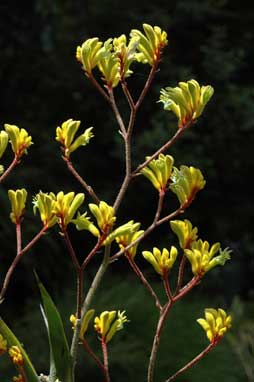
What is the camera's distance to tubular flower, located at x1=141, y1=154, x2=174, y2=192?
3.10ft

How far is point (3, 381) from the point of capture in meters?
3.90

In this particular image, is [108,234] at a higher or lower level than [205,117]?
higher

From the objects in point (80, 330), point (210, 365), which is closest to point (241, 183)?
point (210, 365)

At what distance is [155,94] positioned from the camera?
243 inches

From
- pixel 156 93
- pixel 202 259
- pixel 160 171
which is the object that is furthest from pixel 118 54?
pixel 156 93

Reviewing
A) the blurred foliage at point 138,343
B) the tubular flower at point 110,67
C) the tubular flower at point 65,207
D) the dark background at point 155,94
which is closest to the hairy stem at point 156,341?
the tubular flower at point 65,207

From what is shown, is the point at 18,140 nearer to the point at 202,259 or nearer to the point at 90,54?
the point at 90,54

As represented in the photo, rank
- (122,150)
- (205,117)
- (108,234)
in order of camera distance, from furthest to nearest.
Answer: (205,117) < (122,150) < (108,234)

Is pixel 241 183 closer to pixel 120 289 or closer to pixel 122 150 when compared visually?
pixel 122 150

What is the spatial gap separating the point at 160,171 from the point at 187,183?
4cm

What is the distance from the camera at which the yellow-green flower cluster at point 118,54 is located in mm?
957

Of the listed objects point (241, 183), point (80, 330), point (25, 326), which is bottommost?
point (241, 183)

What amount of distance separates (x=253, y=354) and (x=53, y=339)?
3.32m

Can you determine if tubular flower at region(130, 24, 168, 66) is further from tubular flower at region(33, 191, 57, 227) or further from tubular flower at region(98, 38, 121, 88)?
tubular flower at region(33, 191, 57, 227)
